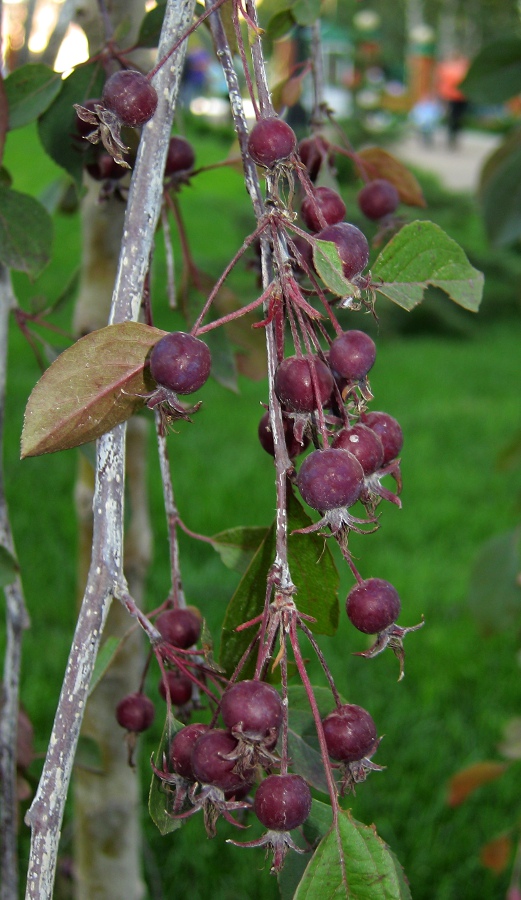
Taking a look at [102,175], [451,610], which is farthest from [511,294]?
[102,175]

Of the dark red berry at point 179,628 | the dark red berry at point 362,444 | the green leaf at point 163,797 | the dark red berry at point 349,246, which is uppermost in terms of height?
the dark red berry at point 349,246

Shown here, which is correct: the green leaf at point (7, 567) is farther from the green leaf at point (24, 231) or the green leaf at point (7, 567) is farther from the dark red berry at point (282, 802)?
the dark red berry at point (282, 802)

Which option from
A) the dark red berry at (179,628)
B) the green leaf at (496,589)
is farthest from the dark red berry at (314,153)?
the green leaf at (496,589)

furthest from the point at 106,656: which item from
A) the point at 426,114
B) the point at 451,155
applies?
the point at 426,114

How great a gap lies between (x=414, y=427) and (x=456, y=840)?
2470mm

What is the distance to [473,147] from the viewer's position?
19625 millimetres

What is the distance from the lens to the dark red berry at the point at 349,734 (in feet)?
1.74

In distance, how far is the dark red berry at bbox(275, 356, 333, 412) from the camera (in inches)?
Result: 19.0

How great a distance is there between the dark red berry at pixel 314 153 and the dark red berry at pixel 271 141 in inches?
10.8

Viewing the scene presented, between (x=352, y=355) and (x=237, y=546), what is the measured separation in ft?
0.89

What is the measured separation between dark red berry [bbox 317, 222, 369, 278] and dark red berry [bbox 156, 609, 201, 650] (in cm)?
29

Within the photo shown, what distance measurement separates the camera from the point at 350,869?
50 centimetres

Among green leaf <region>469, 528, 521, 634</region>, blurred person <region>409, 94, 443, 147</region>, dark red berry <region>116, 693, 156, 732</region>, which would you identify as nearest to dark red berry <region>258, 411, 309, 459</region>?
dark red berry <region>116, 693, 156, 732</region>

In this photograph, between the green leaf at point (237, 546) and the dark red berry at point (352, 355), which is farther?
the green leaf at point (237, 546)
